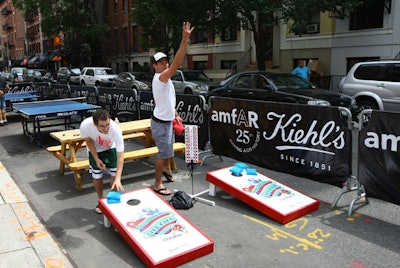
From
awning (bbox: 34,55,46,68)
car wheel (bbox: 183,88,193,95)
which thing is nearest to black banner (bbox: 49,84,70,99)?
car wheel (bbox: 183,88,193,95)

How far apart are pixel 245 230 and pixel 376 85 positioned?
945 cm

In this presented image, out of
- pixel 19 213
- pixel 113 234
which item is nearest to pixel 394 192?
pixel 113 234

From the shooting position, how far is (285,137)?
591cm

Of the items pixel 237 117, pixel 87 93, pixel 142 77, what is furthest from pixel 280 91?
pixel 142 77

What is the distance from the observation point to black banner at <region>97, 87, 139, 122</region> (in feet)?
33.9

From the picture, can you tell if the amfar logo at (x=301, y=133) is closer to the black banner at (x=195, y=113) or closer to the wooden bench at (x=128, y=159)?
the black banner at (x=195, y=113)

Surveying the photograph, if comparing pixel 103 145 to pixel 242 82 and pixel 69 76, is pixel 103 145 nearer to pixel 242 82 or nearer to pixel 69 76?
pixel 242 82

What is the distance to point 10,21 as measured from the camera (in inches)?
3629

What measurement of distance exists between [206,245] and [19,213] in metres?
2.74

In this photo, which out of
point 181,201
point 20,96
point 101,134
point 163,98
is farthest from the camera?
point 20,96

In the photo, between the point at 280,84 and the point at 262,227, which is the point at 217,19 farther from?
the point at 262,227

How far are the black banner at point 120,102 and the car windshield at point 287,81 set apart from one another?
13.9 ft

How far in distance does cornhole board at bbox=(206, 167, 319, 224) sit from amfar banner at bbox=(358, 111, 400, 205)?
29.3 inches

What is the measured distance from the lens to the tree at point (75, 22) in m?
36.4
